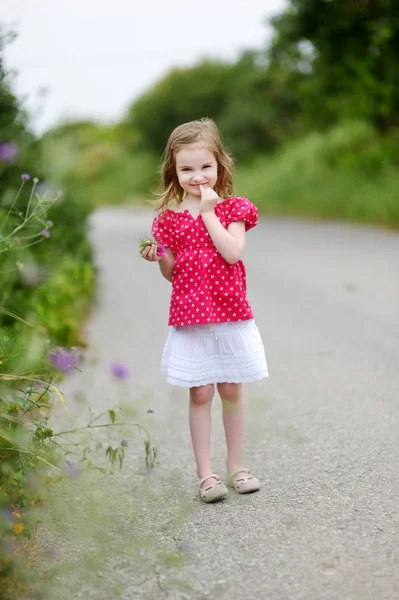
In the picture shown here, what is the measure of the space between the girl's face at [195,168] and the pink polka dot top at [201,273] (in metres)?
0.10

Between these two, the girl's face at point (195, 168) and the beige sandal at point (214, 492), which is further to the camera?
the girl's face at point (195, 168)

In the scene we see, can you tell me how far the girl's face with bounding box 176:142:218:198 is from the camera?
3461 mm

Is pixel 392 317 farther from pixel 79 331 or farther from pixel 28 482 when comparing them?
pixel 28 482

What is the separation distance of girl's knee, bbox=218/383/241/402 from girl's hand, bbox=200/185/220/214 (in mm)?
713

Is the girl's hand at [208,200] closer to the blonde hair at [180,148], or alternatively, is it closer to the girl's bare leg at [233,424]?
the blonde hair at [180,148]

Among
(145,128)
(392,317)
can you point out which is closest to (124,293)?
(392,317)

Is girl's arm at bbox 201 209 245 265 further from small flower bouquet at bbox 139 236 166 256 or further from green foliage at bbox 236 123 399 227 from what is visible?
green foliage at bbox 236 123 399 227

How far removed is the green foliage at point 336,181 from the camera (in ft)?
52.0

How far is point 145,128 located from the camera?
4009cm

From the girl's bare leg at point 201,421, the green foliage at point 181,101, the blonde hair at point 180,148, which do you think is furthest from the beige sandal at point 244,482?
the green foliage at point 181,101

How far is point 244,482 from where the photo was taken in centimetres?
345

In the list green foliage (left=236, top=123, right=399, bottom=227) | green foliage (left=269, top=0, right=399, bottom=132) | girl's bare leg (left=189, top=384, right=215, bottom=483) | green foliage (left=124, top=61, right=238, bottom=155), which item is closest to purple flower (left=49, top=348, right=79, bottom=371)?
girl's bare leg (left=189, top=384, right=215, bottom=483)

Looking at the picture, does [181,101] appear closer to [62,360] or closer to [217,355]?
[217,355]

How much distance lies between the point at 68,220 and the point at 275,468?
5.14 meters
